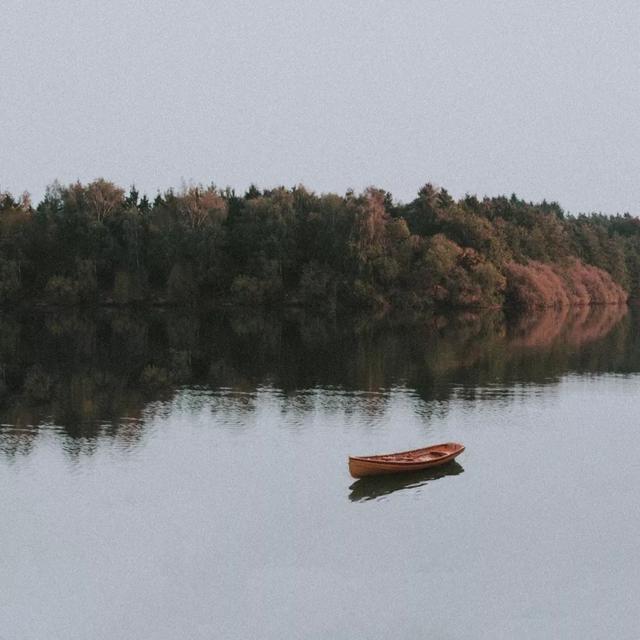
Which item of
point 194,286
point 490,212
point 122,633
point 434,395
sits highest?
point 490,212

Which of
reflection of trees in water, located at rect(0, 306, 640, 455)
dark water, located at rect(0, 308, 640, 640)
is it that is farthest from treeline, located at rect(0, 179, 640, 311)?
dark water, located at rect(0, 308, 640, 640)

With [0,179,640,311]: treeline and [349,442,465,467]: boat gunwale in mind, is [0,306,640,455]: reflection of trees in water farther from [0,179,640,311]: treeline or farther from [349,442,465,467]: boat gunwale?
[0,179,640,311]: treeline

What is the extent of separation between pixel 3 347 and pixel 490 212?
8283 cm

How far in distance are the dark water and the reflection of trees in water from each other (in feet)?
1.06

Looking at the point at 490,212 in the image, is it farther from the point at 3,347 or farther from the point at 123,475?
the point at 123,475

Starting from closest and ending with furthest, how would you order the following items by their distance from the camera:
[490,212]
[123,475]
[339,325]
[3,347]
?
[123,475] < [3,347] < [339,325] < [490,212]

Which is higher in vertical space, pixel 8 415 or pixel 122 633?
pixel 8 415

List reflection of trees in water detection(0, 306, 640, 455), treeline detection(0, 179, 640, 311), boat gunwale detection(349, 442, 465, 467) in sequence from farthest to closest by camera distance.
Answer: treeline detection(0, 179, 640, 311) < reflection of trees in water detection(0, 306, 640, 455) < boat gunwale detection(349, 442, 465, 467)

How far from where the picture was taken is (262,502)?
85.5ft

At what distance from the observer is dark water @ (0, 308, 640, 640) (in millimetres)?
18547

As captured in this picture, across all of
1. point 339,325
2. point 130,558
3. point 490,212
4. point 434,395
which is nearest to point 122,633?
point 130,558

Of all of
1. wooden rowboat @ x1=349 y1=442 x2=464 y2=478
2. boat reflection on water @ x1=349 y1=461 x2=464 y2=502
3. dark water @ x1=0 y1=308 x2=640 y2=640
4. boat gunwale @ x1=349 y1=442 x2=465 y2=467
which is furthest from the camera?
wooden rowboat @ x1=349 y1=442 x2=464 y2=478

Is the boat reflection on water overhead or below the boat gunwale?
below

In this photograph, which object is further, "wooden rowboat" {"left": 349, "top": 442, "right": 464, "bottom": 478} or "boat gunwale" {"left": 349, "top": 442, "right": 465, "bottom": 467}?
"wooden rowboat" {"left": 349, "top": 442, "right": 464, "bottom": 478}
